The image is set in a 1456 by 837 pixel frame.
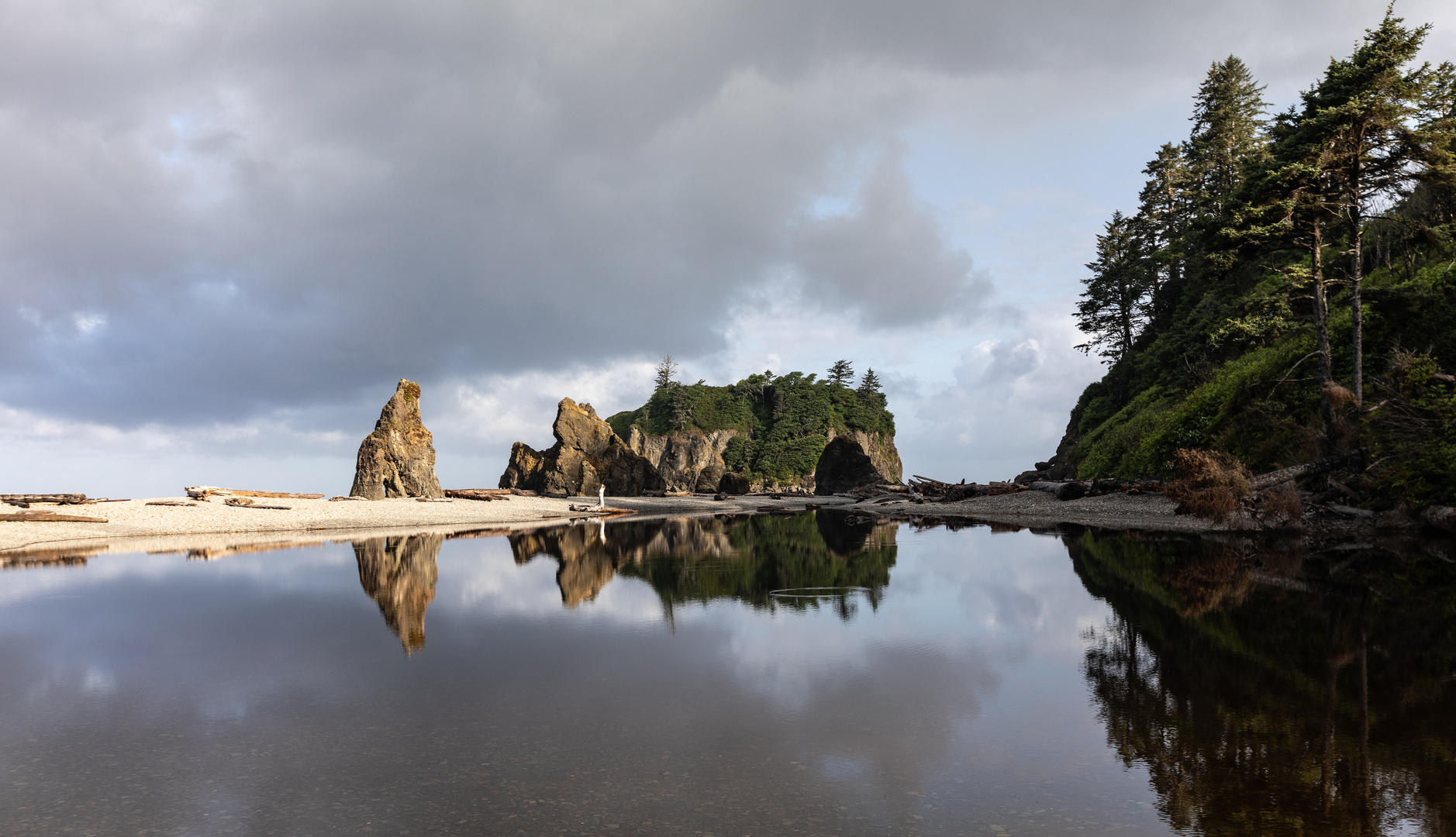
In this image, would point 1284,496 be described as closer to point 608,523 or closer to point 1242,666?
point 1242,666

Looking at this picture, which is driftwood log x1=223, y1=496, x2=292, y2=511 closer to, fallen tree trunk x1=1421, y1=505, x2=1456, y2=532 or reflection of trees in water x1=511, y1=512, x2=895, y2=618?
reflection of trees in water x1=511, y1=512, x2=895, y2=618

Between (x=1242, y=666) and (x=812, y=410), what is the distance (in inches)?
3769

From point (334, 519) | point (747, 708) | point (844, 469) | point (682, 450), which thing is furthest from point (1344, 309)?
point (682, 450)

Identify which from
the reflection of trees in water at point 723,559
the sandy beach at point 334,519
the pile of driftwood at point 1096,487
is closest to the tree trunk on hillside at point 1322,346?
the sandy beach at point 334,519

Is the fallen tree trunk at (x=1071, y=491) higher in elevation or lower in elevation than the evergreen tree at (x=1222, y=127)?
lower

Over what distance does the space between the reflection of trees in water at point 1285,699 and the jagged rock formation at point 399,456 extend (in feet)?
116

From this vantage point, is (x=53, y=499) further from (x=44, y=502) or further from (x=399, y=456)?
(x=399, y=456)

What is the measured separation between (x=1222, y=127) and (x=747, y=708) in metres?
57.2

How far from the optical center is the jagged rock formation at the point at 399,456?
36.0 m

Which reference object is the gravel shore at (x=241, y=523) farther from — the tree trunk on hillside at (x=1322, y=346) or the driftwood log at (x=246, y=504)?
the tree trunk on hillside at (x=1322, y=346)

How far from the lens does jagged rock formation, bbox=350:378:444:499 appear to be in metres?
36.0

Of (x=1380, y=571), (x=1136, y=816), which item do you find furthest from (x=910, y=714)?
(x=1380, y=571)

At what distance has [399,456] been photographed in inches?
1452

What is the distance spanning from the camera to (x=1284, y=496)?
16953mm
